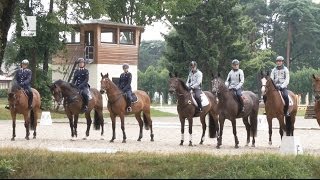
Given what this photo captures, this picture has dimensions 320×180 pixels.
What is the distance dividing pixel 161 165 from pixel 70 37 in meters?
41.1

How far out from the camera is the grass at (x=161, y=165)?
1330cm

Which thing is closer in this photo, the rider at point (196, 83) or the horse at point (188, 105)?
the horse at point (188, 105)

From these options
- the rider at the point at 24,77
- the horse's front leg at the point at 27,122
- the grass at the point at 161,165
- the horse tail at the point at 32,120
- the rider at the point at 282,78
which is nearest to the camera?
the grass at the point at 161,165

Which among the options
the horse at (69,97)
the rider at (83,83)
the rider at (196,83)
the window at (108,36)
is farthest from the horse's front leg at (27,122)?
the window at (108,36)

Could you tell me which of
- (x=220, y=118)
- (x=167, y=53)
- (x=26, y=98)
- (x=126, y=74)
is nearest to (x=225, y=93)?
(x=220, y=118)

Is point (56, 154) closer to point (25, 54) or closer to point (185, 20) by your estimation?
point (25, 54)

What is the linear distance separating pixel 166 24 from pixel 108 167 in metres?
55.0

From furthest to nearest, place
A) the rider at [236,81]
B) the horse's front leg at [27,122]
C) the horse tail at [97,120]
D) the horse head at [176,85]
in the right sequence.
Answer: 1. the horse tail at [97,120]
2. the horse's front leg at [27,122]
3. the horse head at [176,85]
4. the rider at [236,81]

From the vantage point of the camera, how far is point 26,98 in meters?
25.1

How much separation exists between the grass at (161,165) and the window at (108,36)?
38828mm

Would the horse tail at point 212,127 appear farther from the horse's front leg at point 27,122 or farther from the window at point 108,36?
the window at point 108,36

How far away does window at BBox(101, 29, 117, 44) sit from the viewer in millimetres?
53906

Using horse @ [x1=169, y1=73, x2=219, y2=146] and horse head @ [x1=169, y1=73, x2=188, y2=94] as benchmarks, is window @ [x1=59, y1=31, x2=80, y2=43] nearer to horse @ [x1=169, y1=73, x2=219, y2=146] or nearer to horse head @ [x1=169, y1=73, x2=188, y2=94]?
horse @ [x1=169, y1=73, x2=219, y2=146]

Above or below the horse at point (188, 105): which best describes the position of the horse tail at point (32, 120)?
below
